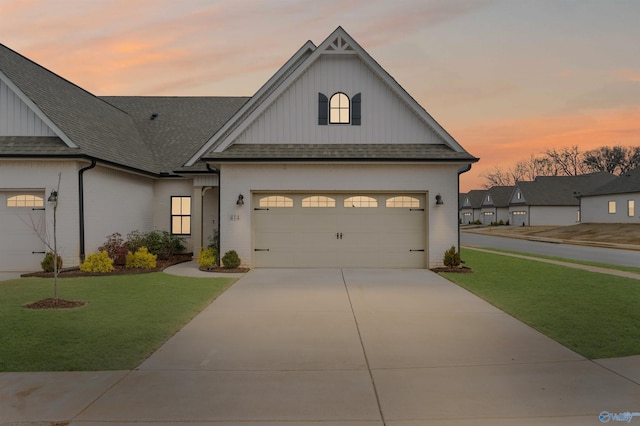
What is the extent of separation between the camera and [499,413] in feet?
13.4

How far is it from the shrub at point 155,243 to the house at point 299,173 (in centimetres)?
124

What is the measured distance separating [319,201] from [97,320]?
9.03 m

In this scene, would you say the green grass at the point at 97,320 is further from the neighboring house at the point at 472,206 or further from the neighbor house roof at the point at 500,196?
the neighboring house at the point at 472,206

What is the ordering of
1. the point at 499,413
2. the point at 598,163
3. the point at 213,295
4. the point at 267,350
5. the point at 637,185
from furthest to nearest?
the point at 598,163 → the point at 637,185 → the point at 213,295 → the point at 267,350 → the point at 499,413

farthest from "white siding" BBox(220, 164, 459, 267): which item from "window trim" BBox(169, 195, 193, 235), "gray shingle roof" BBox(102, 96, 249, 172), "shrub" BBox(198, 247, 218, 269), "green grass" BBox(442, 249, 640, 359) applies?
"gray shingle roof" BBox(102, 96, 249, 172)

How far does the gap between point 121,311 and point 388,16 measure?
636 inches

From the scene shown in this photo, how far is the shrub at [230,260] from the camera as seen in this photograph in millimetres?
14461

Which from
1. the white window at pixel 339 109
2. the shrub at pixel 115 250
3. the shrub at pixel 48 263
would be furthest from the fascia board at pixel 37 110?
the white window at pixel 339 109

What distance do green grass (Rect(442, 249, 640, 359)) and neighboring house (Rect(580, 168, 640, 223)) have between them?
36.5 m

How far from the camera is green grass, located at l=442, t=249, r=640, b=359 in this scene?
6453mm

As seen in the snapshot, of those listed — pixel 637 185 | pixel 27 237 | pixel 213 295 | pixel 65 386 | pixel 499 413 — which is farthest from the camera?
pixel 637 185

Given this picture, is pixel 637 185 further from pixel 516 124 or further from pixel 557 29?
pixel 557 29

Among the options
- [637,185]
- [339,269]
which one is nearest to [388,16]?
[339,269]

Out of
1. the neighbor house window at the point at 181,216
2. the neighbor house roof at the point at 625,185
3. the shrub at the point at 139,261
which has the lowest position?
the shrub at the point at 139,261
